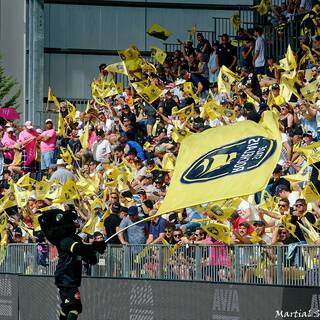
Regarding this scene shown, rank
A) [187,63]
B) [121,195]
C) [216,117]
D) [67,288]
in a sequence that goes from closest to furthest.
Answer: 1. [67,288]
2. [121,195]
3. [216,117]
4. [187,63]

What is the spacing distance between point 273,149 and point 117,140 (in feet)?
41.3

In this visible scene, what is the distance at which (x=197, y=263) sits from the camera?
718 inches

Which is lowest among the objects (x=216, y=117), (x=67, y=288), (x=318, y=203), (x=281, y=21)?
(x=67, y=288)

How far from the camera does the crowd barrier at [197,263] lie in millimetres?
16609

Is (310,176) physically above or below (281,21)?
below

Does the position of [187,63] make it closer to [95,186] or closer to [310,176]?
[95,186]

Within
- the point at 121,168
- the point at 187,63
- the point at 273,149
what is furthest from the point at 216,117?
the point at 273,149

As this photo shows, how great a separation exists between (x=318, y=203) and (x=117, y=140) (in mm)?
9826

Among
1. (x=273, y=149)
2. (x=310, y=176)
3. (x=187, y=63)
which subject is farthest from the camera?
(x=187, y=63)

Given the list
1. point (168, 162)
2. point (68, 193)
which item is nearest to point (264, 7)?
point (168, 162)

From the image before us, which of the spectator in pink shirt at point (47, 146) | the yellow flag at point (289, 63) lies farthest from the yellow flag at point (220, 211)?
the spectator in pink shirt at point (47, 146)

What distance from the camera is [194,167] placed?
1571cm

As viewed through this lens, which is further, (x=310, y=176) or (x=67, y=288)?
(x=310, y=176)

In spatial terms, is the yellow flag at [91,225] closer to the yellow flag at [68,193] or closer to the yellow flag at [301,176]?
the yellow flag at [68,193]
